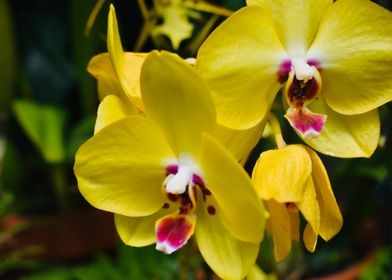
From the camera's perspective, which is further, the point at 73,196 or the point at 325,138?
the point at 73,196

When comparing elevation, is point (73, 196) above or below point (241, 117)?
below

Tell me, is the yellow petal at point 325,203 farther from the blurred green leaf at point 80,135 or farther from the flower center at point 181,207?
the blurred green leaf at point 80,135

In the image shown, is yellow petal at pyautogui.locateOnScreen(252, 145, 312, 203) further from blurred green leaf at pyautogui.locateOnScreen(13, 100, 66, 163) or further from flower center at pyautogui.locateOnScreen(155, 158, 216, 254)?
blurred green leaf at pyautogui.locateOnScreen(13, 100, 66, 163)

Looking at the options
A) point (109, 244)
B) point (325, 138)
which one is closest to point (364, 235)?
point (109, 244)

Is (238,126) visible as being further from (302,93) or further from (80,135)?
(80,135)

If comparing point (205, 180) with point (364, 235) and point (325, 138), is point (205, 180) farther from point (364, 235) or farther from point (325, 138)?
point (364, 235)

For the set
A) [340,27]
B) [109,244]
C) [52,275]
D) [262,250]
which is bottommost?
[109,244]
